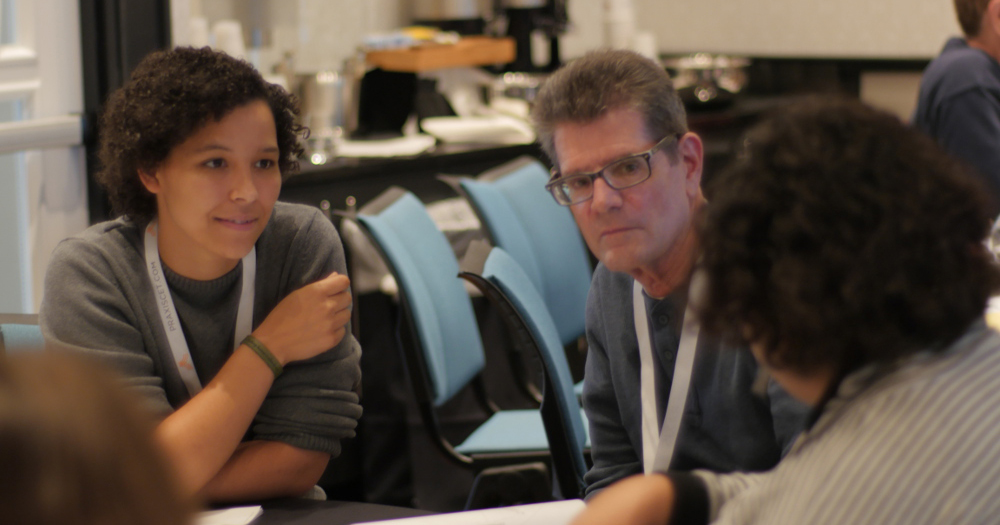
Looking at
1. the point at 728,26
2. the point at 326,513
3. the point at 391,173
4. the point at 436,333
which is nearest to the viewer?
the point at 326,513

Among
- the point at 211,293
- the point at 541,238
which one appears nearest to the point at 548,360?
the point at 211,293

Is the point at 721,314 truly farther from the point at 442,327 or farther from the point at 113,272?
the point at 442,327

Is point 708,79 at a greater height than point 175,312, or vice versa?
point 708,79

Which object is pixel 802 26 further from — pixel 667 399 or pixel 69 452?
pixel 69 452

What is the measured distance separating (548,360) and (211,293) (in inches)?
23.1

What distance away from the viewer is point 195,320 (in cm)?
136

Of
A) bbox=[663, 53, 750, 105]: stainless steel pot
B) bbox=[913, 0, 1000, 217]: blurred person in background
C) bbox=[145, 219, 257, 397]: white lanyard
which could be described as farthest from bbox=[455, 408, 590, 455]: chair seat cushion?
bbox=[663, 53, 750, 105]: stainless steel pot

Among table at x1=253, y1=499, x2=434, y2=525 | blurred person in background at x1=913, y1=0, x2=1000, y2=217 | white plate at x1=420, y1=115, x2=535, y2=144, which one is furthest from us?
white plate at x1=420, y1=115, x2=535, y2=144

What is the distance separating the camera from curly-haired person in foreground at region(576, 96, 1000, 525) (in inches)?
24.9

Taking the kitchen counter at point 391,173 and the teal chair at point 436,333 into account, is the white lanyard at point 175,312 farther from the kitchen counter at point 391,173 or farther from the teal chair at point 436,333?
the kitchen counter at point 391,173

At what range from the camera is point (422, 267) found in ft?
6.99

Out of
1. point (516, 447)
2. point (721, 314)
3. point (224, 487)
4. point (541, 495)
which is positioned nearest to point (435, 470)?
point (516, 447)

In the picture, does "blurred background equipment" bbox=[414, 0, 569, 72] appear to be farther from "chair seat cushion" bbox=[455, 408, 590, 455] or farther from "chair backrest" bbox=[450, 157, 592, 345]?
"chair seat cushion" bbox=[455, 408, 590, 455]

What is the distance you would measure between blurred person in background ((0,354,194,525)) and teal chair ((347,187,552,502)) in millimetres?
1495
